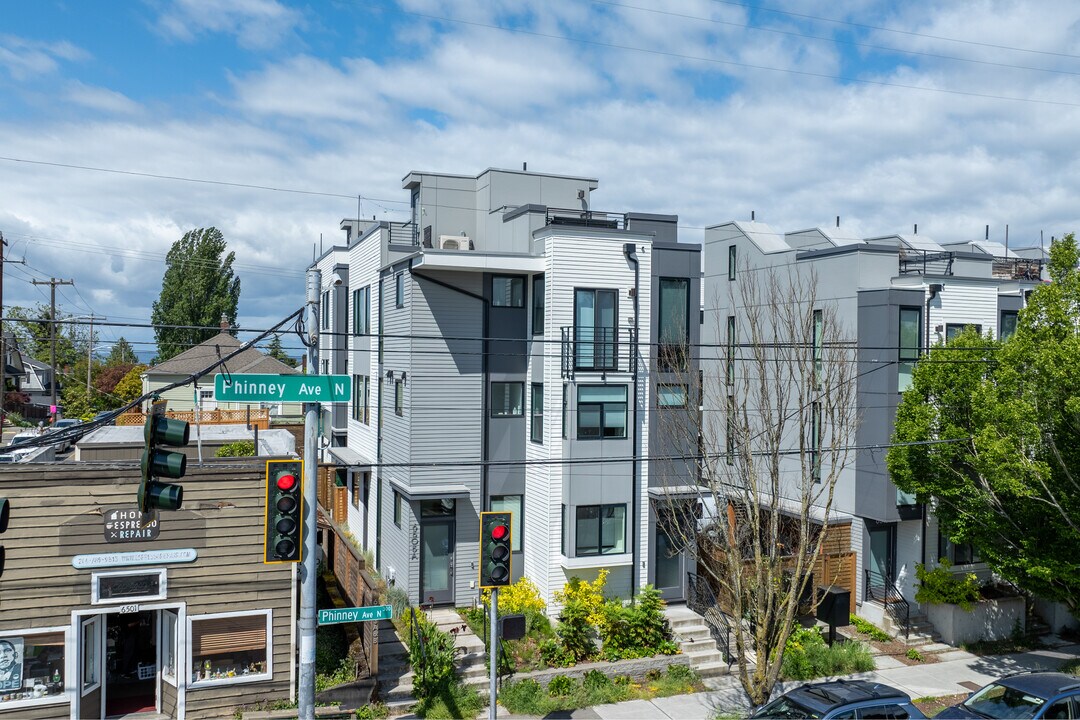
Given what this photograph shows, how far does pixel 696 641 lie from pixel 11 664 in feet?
46.0

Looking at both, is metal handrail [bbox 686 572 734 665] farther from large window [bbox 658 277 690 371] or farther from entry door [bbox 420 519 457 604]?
entry door [bbox 420 519 457 604]

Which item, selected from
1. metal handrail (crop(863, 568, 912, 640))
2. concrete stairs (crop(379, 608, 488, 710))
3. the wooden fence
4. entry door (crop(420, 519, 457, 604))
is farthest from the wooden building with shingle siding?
the wooden fence

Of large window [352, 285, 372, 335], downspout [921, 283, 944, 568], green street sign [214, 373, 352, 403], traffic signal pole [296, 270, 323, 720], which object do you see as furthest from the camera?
large window [352, 285, 372, 335]

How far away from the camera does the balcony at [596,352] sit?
20.1 m

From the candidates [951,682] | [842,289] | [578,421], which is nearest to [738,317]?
[842,289]

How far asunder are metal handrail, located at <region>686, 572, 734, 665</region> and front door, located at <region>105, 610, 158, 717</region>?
11.9m

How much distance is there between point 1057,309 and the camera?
16141mm

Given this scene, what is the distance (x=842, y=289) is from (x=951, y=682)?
9.86 metres

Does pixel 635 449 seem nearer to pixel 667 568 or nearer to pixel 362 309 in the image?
pixel 667 568

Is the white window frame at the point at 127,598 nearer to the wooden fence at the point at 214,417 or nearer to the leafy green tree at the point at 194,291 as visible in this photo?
the wooden fence at the point at 214,417

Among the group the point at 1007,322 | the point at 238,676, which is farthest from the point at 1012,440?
the point at 238,676

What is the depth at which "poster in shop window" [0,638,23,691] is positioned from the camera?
1408 centimetres

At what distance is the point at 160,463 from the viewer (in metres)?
9.41

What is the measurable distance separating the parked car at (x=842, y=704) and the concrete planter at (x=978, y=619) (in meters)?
8.93
